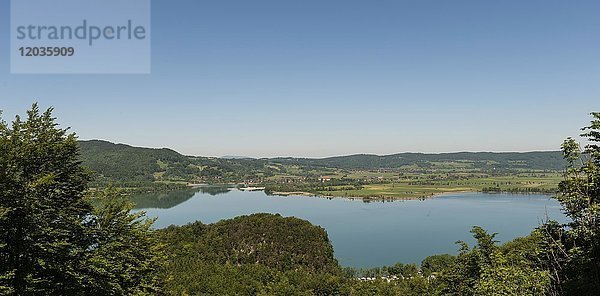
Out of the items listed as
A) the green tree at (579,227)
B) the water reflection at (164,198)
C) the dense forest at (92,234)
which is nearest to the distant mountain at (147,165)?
the water reflection at (164,198)

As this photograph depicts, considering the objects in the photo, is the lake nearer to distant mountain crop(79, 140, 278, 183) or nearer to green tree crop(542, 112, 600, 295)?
green tree crop(542, 112, 600, 295)

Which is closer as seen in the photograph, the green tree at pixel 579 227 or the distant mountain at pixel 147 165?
the green tree at pixel 579 227

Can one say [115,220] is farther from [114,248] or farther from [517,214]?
[517,214]

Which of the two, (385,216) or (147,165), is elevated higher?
(147,165)

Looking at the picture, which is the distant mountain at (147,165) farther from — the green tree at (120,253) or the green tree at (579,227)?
the green tree at (579,227)

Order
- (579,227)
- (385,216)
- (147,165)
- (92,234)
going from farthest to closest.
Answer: (147,165)
(385,216)
(92,234)
(579,227)

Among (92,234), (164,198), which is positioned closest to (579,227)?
(92,234)

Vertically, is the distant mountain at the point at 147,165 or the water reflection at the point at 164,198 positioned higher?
the distant mountain at the point at 147,165

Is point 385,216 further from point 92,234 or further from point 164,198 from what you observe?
point 92,234

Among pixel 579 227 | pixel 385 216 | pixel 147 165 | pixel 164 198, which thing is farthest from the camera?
pixel 147 165
